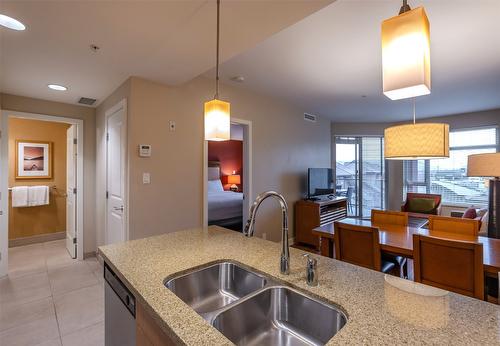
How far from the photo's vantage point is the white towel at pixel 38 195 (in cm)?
432

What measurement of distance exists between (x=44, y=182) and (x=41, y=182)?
0.04 m

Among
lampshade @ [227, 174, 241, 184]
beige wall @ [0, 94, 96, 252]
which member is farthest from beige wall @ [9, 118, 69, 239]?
lampshade @ [227, 174, 241, 184]

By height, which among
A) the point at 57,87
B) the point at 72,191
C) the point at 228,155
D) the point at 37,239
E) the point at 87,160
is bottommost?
the point at 37,239

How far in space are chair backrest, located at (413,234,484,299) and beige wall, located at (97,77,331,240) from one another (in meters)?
2.34

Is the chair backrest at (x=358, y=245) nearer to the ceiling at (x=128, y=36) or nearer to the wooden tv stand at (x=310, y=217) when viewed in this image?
the ceiling at (x=128, y=36)

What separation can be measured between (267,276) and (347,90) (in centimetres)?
341

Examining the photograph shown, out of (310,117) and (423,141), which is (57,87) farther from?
(310,117)

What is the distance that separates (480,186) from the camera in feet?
17.3

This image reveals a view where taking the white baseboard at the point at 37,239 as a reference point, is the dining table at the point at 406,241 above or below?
above

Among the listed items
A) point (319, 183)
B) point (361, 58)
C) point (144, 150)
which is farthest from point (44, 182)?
point (361, 58)

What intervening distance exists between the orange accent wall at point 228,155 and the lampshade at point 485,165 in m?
5.75

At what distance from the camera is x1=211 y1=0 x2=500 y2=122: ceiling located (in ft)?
6.40

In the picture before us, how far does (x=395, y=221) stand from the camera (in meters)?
2.93

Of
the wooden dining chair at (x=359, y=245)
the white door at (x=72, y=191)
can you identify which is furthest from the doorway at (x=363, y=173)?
the white door at (x=72, y=191)
